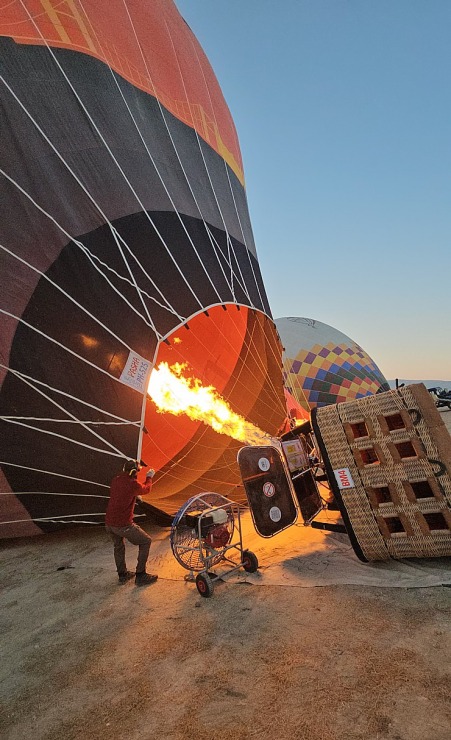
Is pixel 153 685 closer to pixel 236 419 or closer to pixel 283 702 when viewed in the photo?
pixel 283 702

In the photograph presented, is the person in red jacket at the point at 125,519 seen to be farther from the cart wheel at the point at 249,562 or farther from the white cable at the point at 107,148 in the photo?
the white cable at the point at 107,148

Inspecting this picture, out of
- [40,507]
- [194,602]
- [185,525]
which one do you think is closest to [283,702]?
[194,602]

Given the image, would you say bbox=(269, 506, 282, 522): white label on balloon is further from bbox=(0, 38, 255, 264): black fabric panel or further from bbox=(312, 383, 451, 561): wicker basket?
bbox=(0, 38, 255, 264): black fabric panel

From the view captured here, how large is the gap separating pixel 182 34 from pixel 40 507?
9.24 m

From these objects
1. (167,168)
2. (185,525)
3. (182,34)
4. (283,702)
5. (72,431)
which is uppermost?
(182,34)

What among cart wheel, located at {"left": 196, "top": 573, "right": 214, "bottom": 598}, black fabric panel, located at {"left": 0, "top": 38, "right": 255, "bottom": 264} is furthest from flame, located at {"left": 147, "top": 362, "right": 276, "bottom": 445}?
cart wheel, located at {"left": 196, "top": 573, "right": 214, "bottom": 598}

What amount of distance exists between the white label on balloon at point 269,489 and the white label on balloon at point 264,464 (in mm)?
156

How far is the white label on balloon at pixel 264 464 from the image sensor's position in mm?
4312

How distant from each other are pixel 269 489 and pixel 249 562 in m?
0.77

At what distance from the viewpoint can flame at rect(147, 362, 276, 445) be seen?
24.5ft

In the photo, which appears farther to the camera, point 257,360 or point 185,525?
point 257,360

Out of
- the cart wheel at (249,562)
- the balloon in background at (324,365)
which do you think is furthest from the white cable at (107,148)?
the balloon in background at (324,365)

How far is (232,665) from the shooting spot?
249 cm

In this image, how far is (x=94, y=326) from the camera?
4.97m
